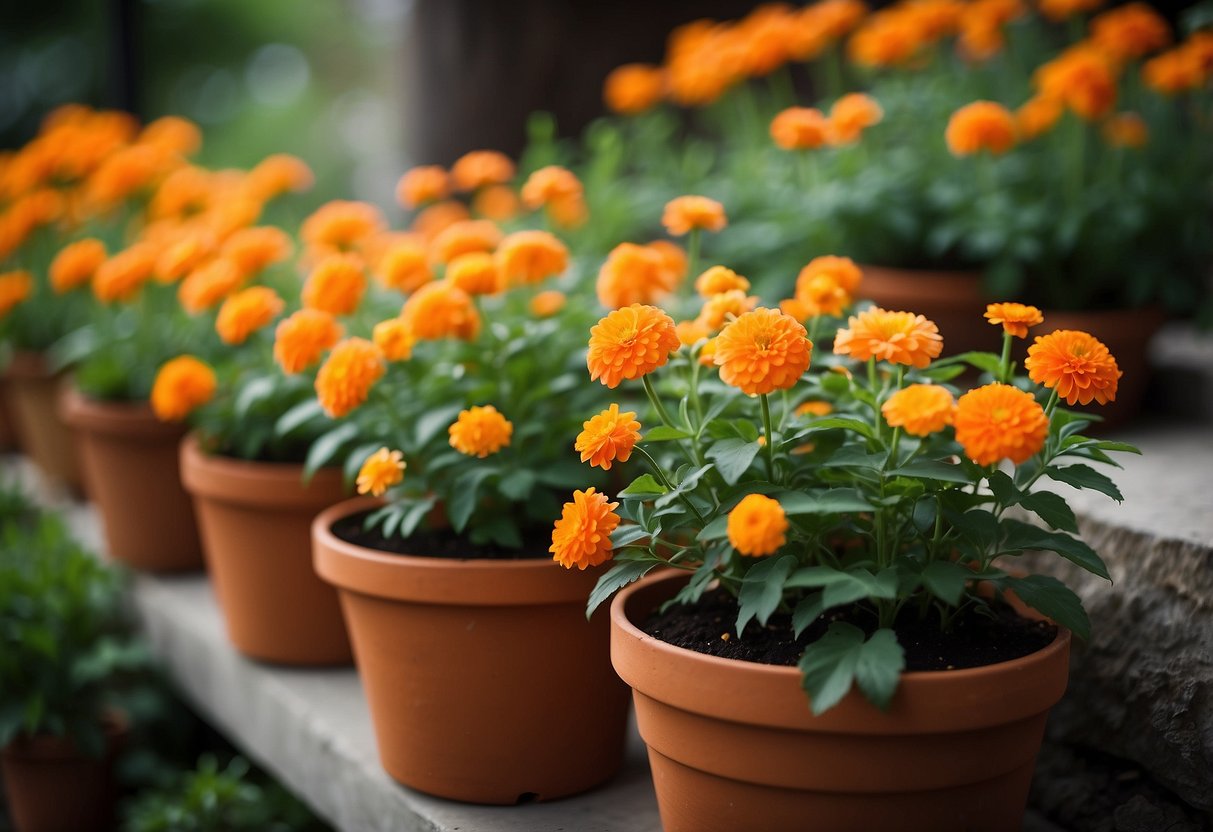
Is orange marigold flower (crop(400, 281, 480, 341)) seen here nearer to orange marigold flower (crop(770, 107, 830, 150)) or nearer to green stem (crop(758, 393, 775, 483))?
green stem (crop(758, 393, 775, 483))

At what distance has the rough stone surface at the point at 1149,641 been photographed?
4.41ft

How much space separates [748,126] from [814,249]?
19.9 inches

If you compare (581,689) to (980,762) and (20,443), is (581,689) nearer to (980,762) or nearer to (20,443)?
(980,762)

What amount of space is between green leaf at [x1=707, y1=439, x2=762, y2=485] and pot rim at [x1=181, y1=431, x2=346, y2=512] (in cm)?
82

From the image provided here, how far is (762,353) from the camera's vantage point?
1091 mm

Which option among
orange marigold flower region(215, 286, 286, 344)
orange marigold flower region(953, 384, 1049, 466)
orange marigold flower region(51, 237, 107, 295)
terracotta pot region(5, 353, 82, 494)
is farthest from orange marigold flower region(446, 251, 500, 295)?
terracotta pot region(5, 353, 82, 494)

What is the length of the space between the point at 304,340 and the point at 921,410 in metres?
0.86

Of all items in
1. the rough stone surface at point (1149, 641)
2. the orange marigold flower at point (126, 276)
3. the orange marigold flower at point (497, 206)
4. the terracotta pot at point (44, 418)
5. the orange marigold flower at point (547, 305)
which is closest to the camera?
the rough stone surface at point (1149, 641)

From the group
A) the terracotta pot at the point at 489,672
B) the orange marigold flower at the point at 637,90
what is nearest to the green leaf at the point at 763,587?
the terracotta pot at the point at 489,672

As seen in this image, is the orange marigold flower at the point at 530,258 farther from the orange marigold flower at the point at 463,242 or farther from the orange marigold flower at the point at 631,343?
the orange marigold flower at the point at 631,343

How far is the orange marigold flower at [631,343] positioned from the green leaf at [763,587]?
216mm

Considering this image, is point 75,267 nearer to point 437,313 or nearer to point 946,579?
point 437,313

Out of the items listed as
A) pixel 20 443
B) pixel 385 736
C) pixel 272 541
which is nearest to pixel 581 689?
pixel 385 736

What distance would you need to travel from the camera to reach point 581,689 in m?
1.48
